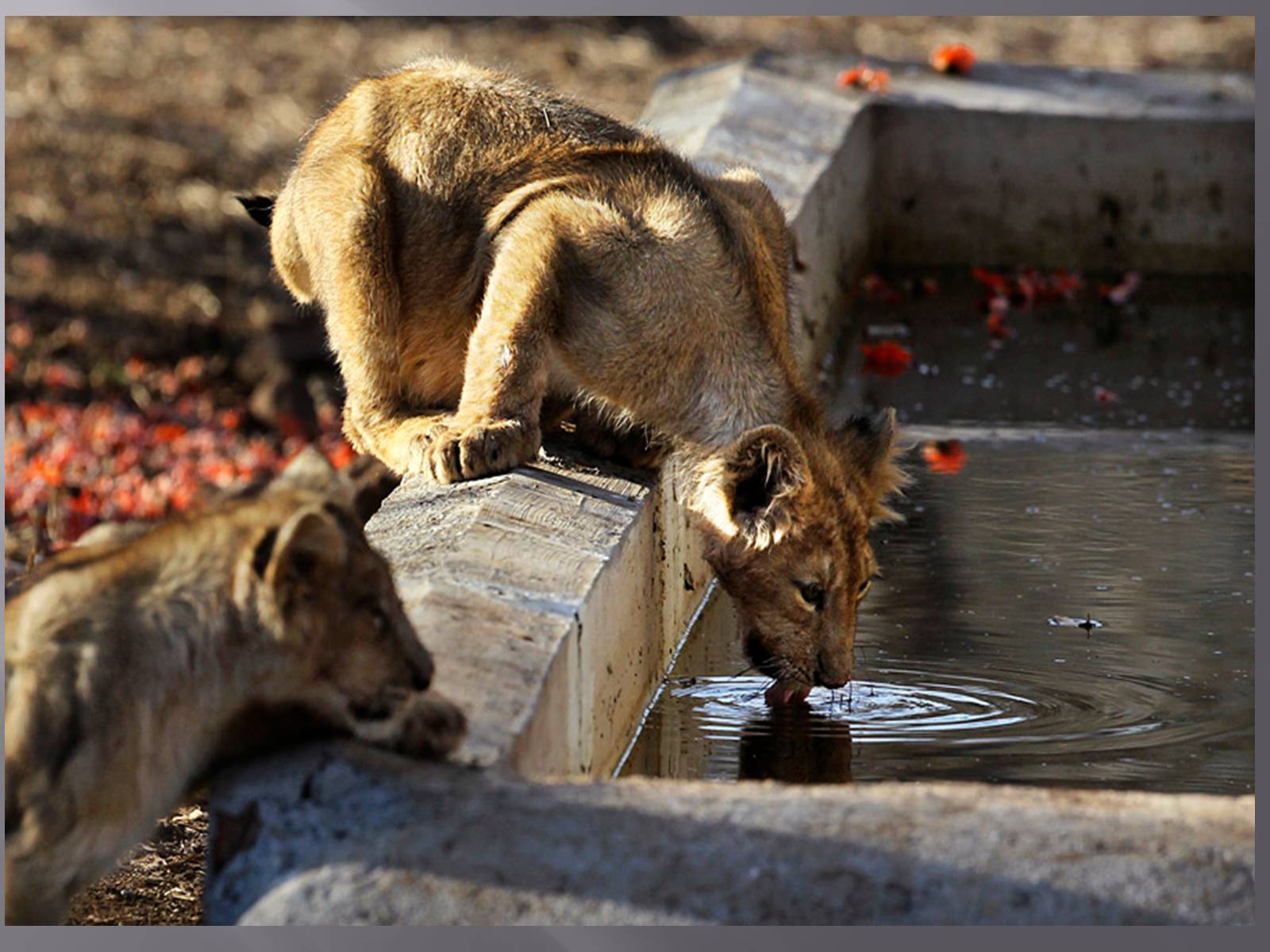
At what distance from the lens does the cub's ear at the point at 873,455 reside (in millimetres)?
6352

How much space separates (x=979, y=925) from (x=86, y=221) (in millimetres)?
11714

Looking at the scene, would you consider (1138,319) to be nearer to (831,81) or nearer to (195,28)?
(831,81)

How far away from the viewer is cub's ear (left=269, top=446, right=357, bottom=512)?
14.3ft

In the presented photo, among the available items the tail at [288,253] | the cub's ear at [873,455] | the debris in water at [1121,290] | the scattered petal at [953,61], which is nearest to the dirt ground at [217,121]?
the scattered petal at [953,61]

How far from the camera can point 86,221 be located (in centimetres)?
1427

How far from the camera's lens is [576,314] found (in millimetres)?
6555

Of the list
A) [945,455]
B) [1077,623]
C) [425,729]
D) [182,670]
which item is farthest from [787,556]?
[945,455]

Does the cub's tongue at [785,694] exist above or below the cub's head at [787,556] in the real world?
below

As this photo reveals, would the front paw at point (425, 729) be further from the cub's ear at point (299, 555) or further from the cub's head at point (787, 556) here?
the cub's head at point (787, 556)

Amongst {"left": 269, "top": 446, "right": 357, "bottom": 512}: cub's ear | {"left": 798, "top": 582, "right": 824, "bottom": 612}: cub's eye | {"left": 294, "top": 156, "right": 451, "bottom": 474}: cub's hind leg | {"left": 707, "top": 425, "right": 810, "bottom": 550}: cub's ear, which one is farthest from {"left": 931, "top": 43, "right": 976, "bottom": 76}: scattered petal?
{"left": 269, "top": 446, "right": 357, "bottom": 512}: cub's ear

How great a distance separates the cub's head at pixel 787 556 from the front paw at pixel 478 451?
0.60m

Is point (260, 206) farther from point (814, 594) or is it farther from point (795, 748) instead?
point (795, 748)

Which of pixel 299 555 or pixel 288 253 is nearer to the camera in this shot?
pixel 299 555

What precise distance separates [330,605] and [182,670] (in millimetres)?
315
